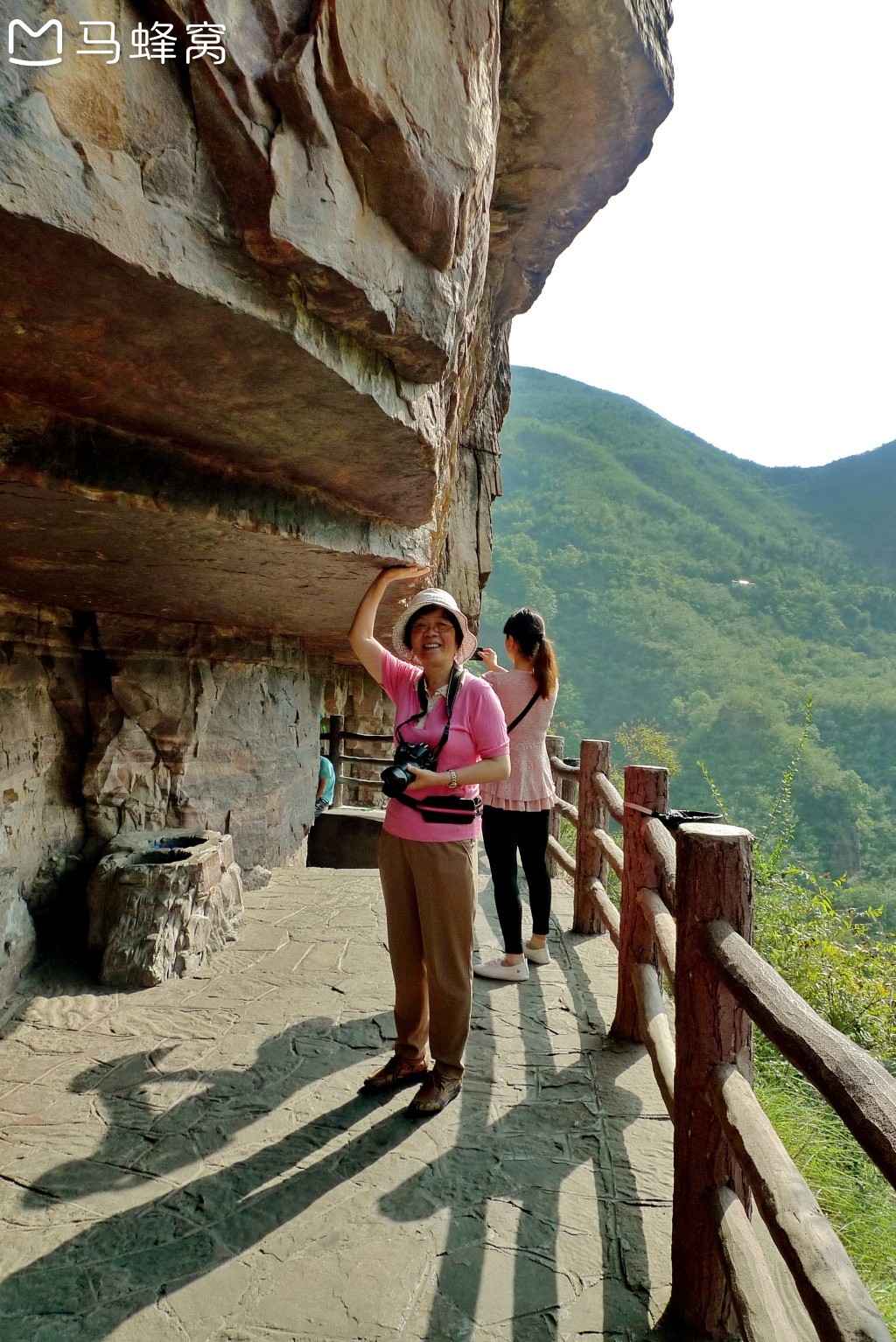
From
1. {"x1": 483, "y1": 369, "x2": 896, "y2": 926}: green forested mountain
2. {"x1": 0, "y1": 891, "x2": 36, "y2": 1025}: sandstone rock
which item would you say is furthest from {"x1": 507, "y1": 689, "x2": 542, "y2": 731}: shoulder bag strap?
{"x1": 483, "y1": 369, "x2": 896, "y2": 926}: green forested mountain

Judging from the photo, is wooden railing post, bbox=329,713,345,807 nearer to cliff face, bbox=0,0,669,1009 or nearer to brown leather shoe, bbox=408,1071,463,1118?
cliff face, bbox=0,0,669,1009

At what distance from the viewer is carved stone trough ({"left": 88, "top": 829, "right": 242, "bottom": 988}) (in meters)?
3.51

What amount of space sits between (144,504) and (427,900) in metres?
1.51

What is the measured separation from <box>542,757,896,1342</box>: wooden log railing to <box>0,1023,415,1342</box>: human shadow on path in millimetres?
956

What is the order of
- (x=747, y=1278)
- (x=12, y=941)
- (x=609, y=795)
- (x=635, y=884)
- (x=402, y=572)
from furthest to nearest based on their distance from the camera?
(x=609, y=795) → (x=12, y=941) → (x=402, y=572) → (x=635, y=884) → (x=747, y=1278)

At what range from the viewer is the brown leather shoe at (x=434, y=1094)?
8.03 feet

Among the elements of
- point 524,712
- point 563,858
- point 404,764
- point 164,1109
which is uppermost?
point 524,712

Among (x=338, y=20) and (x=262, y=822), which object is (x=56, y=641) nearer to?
(x=262, y=822)

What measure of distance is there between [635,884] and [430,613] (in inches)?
53.3

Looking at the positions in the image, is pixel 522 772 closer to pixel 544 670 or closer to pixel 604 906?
pixel 544 670

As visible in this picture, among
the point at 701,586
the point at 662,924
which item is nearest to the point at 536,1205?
the point at 662,924

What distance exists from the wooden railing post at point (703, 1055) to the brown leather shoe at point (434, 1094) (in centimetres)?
88

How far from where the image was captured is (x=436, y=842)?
2369mm

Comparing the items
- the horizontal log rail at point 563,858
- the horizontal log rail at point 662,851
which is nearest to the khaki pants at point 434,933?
the horizontal log rail at point 662,851
